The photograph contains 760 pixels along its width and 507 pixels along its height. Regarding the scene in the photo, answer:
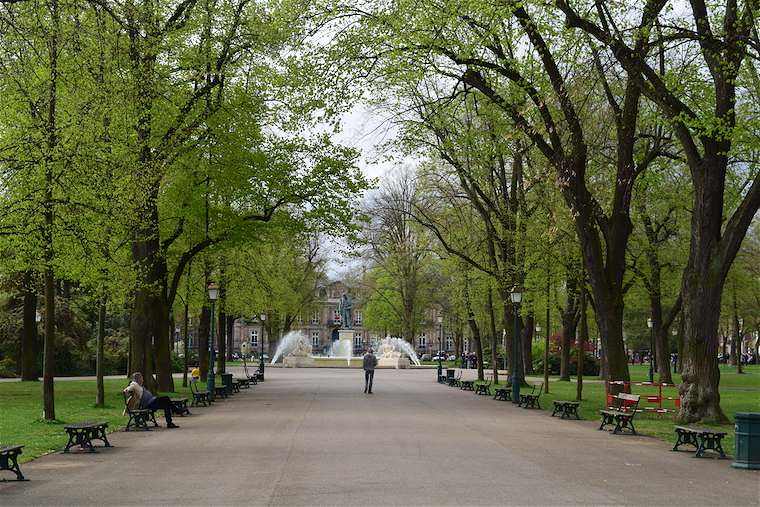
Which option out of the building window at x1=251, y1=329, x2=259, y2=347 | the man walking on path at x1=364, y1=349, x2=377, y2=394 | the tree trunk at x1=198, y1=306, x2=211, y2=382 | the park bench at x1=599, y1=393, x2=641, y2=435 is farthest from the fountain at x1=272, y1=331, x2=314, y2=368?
the park bench at x1=599, y1=393, x2=641, y2=435

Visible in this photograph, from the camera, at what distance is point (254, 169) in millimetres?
32188

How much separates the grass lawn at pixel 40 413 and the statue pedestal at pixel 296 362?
36688mm

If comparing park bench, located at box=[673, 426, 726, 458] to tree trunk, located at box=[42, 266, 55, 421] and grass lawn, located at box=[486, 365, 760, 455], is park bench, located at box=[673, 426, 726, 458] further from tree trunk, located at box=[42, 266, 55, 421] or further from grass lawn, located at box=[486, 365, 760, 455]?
tree trunk, located at box=[42, 266, 55, 421]

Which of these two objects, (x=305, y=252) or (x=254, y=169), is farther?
(x=305, y=252)

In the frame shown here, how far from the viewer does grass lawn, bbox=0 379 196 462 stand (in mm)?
17484

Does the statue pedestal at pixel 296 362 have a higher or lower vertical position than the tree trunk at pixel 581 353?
lower

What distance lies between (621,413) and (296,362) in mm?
57013

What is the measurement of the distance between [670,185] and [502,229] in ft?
A: 24.9

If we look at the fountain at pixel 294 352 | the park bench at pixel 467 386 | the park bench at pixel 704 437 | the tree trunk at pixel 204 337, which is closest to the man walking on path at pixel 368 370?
the park bench at pixel 467 386

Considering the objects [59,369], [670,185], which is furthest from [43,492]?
[59,369]

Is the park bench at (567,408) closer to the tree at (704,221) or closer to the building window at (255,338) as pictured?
the tree at (704,221)

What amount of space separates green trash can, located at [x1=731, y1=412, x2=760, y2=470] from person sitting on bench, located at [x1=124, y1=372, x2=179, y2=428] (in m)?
12.1

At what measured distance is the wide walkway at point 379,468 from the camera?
1115 centimetres

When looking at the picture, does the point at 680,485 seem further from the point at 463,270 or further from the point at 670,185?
the point at 463,270
